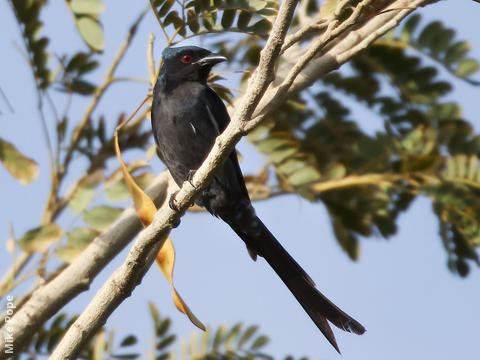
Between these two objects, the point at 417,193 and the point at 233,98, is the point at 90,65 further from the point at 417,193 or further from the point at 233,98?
the point at 417,193

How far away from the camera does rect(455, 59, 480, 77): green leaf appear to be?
4.34 metres

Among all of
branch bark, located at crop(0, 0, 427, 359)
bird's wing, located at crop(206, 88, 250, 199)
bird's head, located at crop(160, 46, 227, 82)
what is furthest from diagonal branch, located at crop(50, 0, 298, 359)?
bird's head, located at crop(160, 46, 227, 82)

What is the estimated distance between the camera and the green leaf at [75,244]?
3723 millimetres

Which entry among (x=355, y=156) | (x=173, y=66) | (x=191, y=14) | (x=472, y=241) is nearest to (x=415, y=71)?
(x=355, y=156)

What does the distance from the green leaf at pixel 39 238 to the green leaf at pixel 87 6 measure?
1.15m

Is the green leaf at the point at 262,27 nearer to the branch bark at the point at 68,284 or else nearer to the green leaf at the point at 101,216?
the branch bark at the point at 68,284

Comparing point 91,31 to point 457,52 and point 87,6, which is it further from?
point 457,52

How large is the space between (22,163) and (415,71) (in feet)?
7.88

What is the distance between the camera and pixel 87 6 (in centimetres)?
394

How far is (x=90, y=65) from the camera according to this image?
4.32 m

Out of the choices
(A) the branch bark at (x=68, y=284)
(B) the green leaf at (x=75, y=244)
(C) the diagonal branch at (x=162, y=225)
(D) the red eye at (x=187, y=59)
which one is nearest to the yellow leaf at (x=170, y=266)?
(C) the diagonal branch at (x=162, y=225)

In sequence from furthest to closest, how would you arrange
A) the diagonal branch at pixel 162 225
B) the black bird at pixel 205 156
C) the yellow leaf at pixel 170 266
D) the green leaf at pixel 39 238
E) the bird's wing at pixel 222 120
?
the bird's wing at pixel 222 120 < the black bird at pixel 205 156 < the green leaf at pixel 39 238 < the yellow leaf at pixel 170 266 < the diagonal branch at pixel 162 225

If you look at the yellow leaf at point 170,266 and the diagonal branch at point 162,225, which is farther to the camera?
the yellow leaf at point 170,266

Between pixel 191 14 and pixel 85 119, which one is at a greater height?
pixel 191 14
